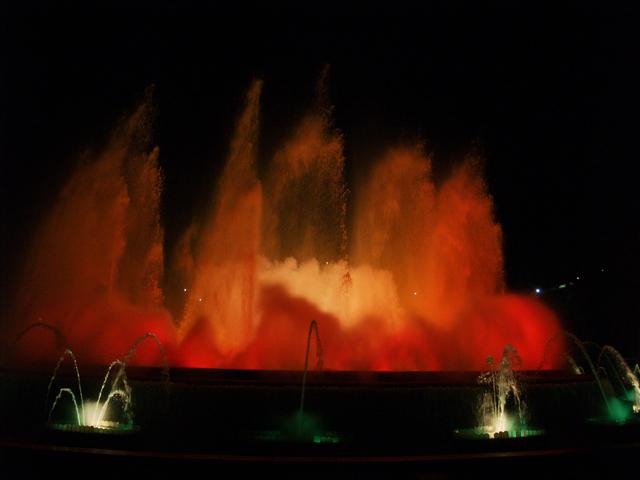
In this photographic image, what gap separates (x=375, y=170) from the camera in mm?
20844

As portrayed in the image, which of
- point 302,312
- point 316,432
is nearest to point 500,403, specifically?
point 316,432

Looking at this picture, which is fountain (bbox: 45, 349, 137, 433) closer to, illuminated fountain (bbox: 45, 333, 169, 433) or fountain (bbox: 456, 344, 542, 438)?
illuminated fountain (bbox: 45, 333, 169, 433)

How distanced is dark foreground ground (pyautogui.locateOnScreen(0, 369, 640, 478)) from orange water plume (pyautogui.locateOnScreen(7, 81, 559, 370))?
5.52 m

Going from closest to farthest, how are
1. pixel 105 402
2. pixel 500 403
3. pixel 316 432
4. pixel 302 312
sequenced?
pixel 316 432 < pixel 105 402 < pixel 500 403 < pixel 302 312

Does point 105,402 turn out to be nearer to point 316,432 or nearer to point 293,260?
point 316,432

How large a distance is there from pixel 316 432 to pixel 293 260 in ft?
33.5

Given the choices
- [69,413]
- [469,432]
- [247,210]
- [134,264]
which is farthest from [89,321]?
[469,432]

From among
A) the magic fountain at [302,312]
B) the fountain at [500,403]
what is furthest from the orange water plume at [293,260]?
the fountain at [500,403]

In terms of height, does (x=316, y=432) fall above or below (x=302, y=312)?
below

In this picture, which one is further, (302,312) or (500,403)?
(302,312)

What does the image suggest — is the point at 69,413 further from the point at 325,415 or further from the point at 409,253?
the point at 409,253

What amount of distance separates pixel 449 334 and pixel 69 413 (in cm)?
1004

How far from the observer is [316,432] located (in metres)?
9.11

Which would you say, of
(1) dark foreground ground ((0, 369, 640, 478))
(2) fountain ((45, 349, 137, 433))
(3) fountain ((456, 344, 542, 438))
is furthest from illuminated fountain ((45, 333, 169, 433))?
(3) fountain ((456, 344, 542, 438))
